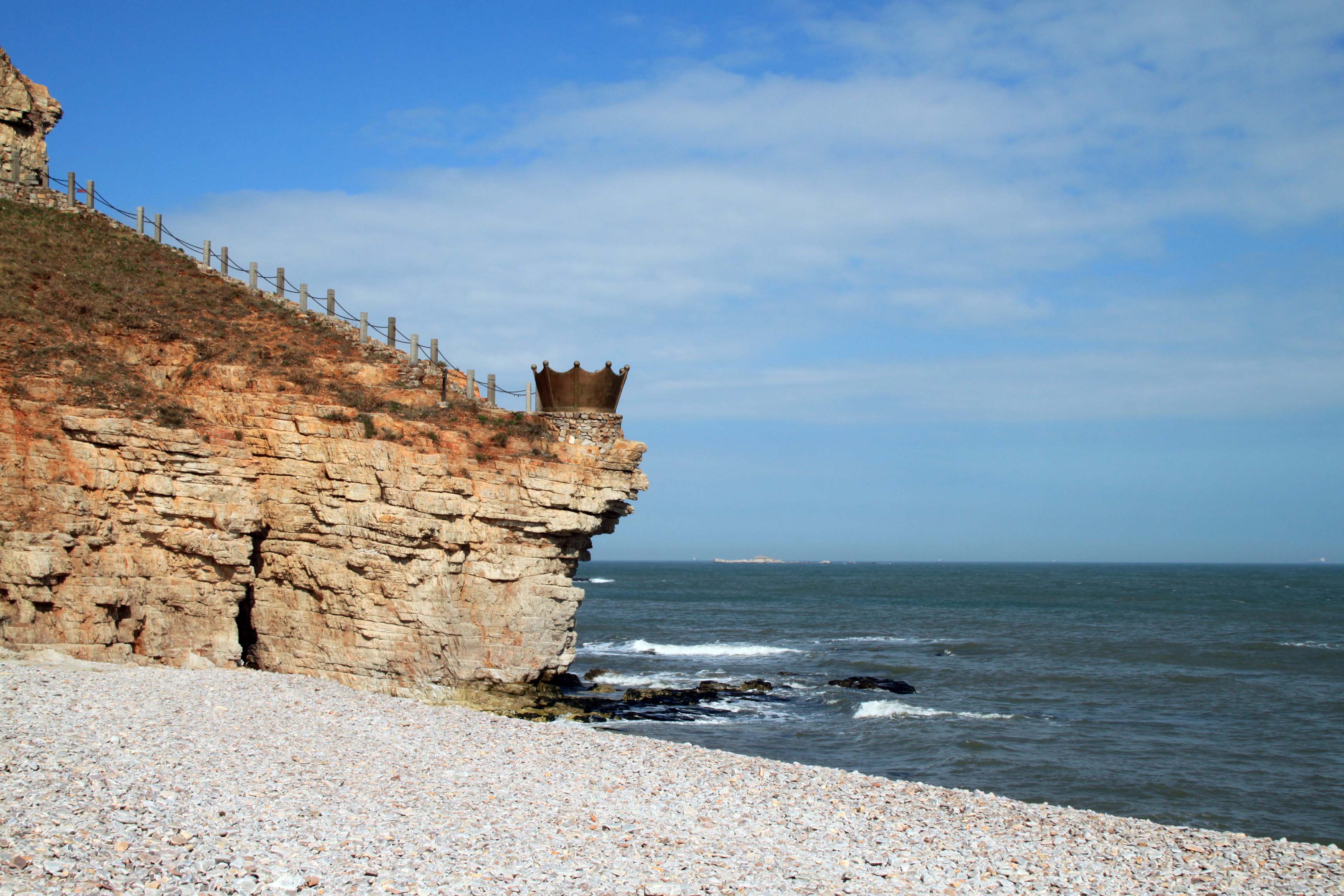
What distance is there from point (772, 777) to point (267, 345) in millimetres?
16647

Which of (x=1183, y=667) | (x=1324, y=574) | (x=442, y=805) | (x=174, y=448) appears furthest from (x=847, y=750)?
(x=1324, y=574)

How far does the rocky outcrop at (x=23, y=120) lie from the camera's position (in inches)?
1211

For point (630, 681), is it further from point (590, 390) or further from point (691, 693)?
point (590, 390)

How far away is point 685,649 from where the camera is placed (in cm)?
3869

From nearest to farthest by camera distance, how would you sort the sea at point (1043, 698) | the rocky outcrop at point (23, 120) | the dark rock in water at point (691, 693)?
the sea at point (1043, 698), the dark rock in water at point (691, 693), the rocky outcrop at point (23, 120)

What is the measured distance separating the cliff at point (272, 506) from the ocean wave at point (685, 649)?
1567 cm

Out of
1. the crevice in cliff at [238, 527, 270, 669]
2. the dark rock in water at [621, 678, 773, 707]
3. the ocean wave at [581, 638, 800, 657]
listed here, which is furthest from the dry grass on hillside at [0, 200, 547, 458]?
the ocean wave at [581, 638, 800, 657]

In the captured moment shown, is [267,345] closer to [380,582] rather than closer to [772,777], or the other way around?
[380,582]

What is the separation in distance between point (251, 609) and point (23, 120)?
71.7ft

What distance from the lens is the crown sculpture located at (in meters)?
22.2

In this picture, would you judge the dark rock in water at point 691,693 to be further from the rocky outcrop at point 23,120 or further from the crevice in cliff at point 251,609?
the rocky outcrop at point 23,120

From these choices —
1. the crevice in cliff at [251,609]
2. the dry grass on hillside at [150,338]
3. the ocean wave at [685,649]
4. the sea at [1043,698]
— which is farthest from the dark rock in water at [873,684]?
the crevice in cliff at [251,609]

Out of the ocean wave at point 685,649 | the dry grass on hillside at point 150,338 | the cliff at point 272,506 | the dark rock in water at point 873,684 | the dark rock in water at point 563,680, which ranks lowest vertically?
the ocean wave at point 685,649

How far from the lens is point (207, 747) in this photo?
12766 mm
